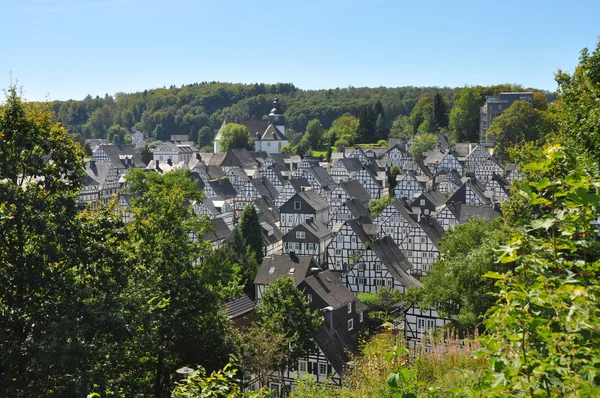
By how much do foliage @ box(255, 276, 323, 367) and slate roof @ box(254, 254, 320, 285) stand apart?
10.1 m

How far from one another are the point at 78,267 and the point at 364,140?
112 meters

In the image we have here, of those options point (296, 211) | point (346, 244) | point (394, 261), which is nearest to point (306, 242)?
point (346, 244)

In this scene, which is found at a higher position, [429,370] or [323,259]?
[429,370]

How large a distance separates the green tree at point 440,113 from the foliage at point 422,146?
21646mm

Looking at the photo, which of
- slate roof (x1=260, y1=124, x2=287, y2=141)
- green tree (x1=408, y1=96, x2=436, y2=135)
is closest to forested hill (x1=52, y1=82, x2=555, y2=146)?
green tree (x1=408, y1=96, x2=436, y2=135)

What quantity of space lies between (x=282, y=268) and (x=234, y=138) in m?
84.1

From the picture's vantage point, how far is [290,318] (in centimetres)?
2311

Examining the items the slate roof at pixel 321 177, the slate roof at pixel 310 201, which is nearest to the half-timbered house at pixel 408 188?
the slate roof at pixel 321 177

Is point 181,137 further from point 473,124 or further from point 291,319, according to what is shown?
point 291,319

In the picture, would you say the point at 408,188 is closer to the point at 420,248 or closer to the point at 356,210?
the point at 356,210

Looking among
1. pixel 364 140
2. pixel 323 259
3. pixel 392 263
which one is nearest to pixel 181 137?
pixel 364 140

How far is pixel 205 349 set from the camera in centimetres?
1844

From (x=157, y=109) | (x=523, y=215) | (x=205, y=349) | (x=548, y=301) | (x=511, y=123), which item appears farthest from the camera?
(x=157, y=109)

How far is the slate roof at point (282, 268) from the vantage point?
3444 centimetres
